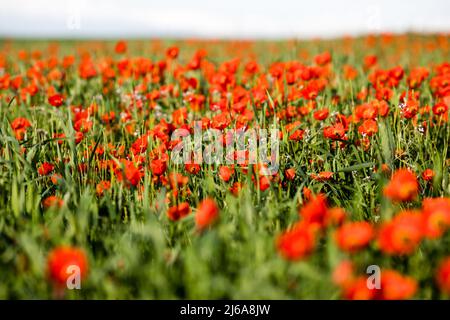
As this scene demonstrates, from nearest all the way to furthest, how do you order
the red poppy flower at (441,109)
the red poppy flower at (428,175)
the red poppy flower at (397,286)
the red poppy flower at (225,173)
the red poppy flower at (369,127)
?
1. the red poppy flower at (397,286)
2. the red poppy flower at (225,173)
3. the red poppy flower at (428,175)
4. the red poppy flower at (369,127)
5. the red poppy flower at (441,109)

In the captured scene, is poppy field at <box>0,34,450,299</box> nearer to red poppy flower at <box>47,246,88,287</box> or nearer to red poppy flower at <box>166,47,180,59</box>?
red poppy flower at <box>47,246,88,287</box>

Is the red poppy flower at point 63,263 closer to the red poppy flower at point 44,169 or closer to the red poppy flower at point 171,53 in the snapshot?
the red poppy flower at point 44,169

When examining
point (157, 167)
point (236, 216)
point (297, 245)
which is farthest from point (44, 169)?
point (297, 245)

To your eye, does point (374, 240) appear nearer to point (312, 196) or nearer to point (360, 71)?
point (312, 196)

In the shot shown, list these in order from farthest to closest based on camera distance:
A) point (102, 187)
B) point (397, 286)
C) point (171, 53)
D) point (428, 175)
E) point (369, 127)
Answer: point (171, 53)
point (369, 127)
point (428, 175)
point (102, 187)
point (397, 286)

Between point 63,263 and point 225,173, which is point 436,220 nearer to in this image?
point 225,173

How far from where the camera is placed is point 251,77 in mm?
4258

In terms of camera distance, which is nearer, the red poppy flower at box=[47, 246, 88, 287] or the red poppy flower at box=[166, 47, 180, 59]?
the red poppy flower at box=[47, 246, 88, 287]

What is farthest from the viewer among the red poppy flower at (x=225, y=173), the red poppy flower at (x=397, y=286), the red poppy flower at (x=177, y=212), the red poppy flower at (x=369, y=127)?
the red poppy flower at (x=369, y=127)

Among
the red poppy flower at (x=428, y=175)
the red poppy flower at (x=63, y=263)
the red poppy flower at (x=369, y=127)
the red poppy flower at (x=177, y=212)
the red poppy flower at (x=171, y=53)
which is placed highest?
the red poppy flower at (x=171, y=53)

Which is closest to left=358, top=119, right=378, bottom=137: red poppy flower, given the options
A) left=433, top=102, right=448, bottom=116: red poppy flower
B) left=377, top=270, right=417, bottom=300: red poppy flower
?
left=433, top=102, right=448, bottom=116: red poppy flower

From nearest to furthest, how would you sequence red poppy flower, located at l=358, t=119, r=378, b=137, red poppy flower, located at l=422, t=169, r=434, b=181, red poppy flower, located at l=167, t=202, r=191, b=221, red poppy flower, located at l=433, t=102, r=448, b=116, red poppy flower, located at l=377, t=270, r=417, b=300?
1. red poppy flower, located at l=377, t=270, r=417, b=300
2. red poppy flower, located at l=167, t=202, r=191, b=221
3. red poppy flower, located at l=422, t=169, r=434, b=181
4. red poppy flower, located at l=358, t=119, r=378, b=137
5. red poppy flower, located at l=433, t=102, r=448, b=116

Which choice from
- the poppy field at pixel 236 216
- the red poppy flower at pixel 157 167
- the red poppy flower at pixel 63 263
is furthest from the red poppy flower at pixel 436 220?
the red poppy flower at pixel 157 167
